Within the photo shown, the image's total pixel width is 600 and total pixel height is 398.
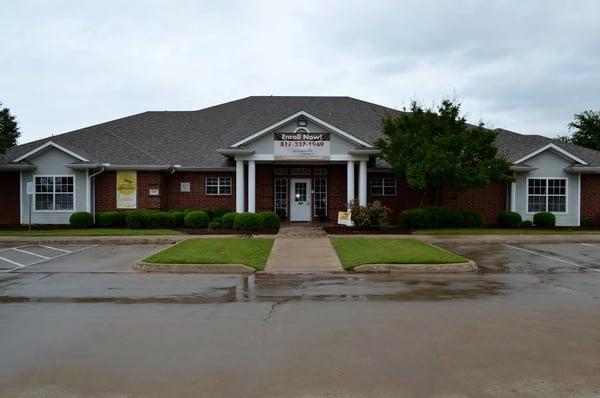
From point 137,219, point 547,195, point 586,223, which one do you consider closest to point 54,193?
point 137,219

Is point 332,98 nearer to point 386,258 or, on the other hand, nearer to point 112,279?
point 386,258

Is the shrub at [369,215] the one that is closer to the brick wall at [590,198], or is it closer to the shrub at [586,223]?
the shrub at [586,223]

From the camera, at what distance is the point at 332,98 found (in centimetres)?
3500

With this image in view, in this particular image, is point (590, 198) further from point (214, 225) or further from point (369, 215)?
point (214, 225)

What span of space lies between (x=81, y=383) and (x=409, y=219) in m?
20.6

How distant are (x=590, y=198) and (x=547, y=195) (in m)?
2.34

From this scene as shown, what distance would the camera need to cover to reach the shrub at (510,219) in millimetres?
25875

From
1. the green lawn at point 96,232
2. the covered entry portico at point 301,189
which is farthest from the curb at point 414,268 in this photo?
the covered entry portico at point 301,189

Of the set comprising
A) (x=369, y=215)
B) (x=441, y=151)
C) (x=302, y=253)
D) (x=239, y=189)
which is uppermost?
(x=441, y=151)

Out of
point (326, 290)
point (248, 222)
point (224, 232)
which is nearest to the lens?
point (326, 290)

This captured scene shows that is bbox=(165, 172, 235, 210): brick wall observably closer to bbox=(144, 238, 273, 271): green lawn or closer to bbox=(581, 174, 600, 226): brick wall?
bbox=(144, 238, 273, 271): green lawn

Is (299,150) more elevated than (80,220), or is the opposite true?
(299,150)

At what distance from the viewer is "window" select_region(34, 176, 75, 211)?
2612cm

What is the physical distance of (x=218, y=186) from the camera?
27516 mm
